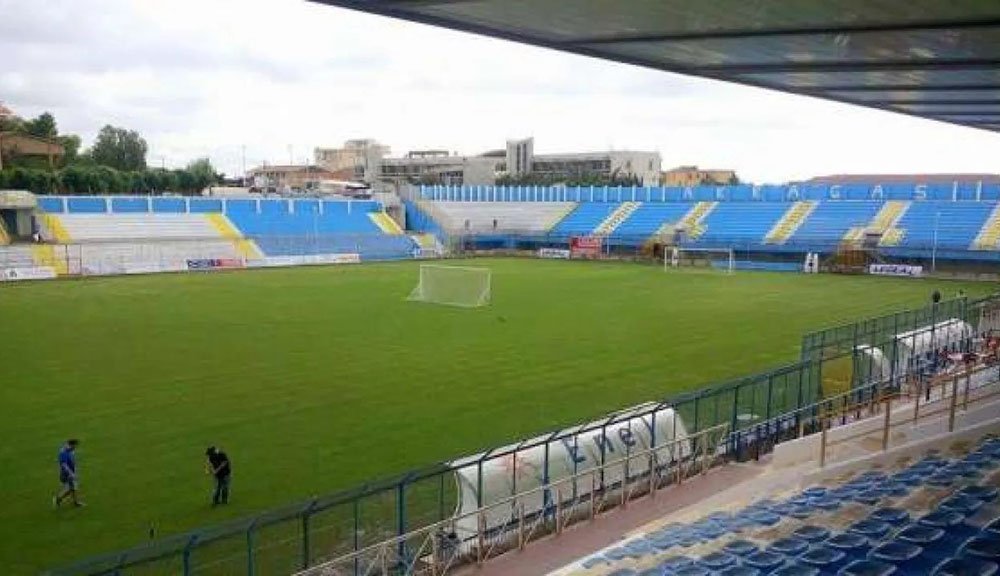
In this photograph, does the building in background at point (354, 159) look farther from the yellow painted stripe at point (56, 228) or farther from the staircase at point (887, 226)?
the staircase at point (887, 226)

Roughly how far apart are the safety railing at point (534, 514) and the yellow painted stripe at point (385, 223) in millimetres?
54865

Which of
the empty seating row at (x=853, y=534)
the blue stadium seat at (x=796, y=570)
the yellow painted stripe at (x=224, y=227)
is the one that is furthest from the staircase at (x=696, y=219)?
the blue stadium seat at (x=796, y=570)

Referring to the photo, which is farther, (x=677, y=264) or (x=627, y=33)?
(x=677, y=264)

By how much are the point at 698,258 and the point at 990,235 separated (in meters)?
17.1

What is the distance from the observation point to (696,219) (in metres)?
64.6

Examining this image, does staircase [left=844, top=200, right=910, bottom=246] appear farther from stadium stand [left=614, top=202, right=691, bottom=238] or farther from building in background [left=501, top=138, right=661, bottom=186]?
building in background [left=501, top=138, right=661, bottom=186]

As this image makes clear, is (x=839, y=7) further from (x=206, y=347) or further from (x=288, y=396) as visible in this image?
(x=206, y=347)

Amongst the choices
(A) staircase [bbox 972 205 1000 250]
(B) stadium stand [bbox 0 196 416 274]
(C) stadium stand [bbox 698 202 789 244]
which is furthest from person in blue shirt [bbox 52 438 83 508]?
(C) stadium stand [bbox 698 202 789 244]

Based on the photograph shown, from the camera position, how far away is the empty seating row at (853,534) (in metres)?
7.44

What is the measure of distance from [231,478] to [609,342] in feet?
47.2

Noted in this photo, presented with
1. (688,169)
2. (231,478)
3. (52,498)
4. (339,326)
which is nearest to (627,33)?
(231,478)

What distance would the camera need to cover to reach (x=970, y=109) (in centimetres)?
1516

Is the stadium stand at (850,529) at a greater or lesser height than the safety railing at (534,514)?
greater

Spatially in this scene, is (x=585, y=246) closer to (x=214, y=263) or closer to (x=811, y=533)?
(x=214, y=263)
